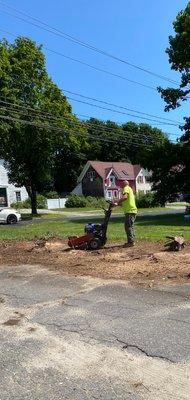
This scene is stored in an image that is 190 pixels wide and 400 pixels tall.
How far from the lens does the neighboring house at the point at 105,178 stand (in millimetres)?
90500

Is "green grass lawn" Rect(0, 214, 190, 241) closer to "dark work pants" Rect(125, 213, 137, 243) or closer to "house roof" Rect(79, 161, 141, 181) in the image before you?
"dark work pants" Rect(125, 213, 137, 243)

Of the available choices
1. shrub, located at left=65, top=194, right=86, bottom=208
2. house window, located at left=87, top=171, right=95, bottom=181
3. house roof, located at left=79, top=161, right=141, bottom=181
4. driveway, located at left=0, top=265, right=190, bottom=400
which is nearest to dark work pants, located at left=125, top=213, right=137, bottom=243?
driveway, located at left=0, top=265, right=190, bottom=400

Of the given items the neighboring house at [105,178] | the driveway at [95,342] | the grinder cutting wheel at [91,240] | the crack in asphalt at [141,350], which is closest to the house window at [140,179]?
the neighboring house at [105,178]

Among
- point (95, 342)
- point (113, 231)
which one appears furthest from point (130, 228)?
Result: point (95, 342)

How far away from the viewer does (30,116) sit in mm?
46219

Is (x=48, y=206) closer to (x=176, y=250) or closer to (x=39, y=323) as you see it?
(x=176, y=250)

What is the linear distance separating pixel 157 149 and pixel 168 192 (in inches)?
122

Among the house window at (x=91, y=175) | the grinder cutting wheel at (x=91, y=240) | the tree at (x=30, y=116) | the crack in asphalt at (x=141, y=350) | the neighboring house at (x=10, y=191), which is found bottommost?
the crack in asphalt at (x=141, y=350)

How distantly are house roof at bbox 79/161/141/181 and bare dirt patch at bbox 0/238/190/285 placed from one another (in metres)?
75.9

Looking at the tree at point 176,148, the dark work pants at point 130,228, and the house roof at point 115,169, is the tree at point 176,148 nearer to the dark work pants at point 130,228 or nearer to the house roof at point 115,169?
the dark work pants at point 130,228

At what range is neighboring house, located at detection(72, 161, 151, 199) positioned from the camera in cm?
9050

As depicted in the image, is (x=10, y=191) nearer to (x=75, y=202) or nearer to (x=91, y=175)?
(x=75, y=202)

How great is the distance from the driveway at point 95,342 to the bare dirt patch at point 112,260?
80 centimetres

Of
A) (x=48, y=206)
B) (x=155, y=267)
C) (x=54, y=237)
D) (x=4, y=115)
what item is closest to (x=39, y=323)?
(x=155, y=267)
